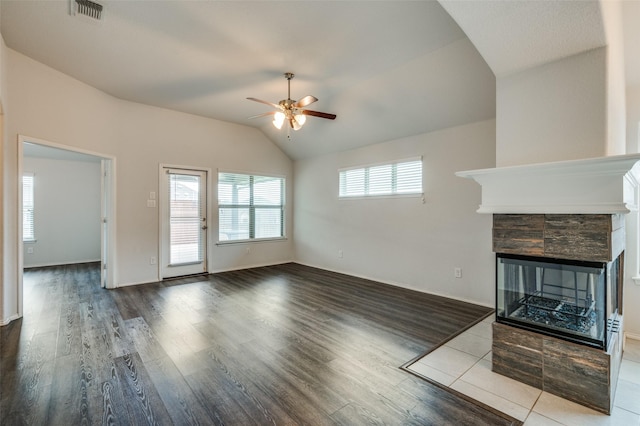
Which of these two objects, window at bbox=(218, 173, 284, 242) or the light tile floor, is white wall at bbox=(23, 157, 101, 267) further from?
the light tile floor

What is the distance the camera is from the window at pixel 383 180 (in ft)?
15.1

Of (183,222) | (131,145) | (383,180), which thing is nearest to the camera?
(131,145)

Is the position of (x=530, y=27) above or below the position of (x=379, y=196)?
above

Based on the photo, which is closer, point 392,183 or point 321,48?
point 321,48

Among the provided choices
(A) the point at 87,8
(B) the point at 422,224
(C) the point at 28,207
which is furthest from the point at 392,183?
(C) the point at 28,207

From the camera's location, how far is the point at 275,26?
107 inches

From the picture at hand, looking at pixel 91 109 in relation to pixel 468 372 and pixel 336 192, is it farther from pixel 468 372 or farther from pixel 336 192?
pixel 468 372

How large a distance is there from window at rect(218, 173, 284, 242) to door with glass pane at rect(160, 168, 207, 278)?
0.37 meters

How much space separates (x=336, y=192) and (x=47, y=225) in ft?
21.5

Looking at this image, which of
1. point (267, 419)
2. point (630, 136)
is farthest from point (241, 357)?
point (630, 136)

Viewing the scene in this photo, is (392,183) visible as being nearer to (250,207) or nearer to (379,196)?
(379,196)

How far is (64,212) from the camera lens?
22.2ft

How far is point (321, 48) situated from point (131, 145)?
359 cm

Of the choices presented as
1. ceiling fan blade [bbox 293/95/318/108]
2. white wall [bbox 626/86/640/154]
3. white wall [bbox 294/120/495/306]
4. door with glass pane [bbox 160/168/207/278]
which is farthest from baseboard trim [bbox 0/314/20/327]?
white wall [bbox 626/86/640/154]
